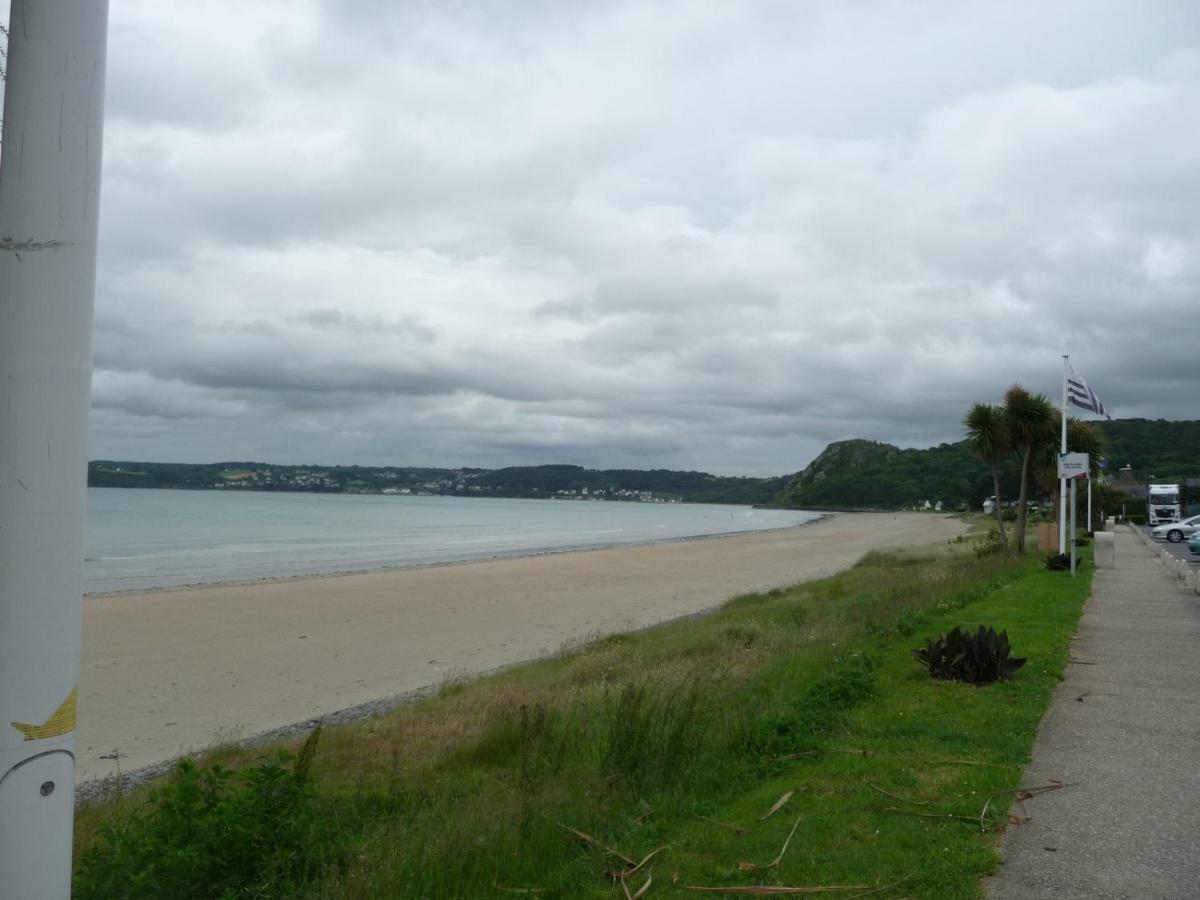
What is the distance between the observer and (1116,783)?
18.6ft

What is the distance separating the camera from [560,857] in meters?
4.82

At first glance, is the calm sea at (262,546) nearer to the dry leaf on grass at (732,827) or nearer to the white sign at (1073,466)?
the dry leaf on grass at (732,827)

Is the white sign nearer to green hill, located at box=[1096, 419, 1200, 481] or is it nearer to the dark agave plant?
the dark agave plant

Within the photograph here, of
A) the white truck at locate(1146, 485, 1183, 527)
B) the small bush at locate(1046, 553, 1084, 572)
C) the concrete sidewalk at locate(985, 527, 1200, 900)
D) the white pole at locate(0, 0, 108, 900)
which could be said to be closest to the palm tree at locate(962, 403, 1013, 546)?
the small bush at locate(1046, 553, 1084, 572)

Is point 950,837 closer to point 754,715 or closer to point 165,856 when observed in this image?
point 754,715

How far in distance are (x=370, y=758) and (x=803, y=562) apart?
3598 cm

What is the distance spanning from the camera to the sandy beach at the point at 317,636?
1259 centimetres

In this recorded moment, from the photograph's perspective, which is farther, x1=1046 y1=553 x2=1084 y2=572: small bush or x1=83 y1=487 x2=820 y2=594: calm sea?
x1=83 y1=487 x2=820 y2=594: calm sea

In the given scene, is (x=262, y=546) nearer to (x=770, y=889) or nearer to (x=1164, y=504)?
(x=770, y=889)

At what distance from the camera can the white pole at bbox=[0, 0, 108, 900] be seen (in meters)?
2.38

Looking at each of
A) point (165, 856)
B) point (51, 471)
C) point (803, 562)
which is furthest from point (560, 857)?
point (803, 562)

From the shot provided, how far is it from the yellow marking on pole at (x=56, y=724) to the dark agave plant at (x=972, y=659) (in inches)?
312

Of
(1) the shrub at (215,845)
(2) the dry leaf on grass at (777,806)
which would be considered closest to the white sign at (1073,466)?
(2) the dry leaf on grass at (777,806)

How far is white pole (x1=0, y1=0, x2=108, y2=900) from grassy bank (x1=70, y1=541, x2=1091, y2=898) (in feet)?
5.60
